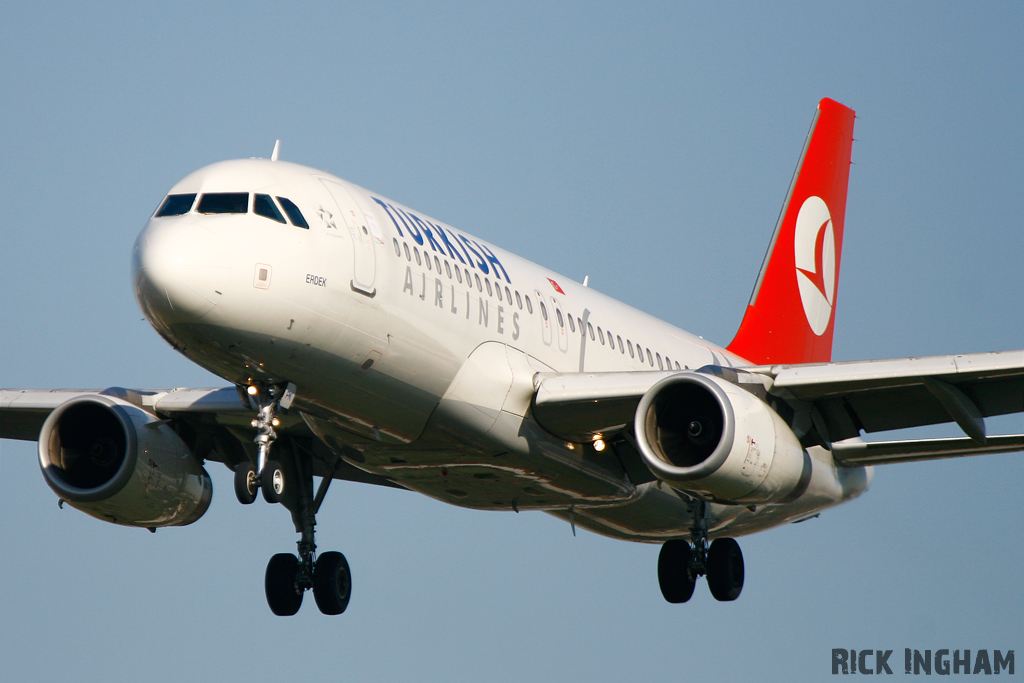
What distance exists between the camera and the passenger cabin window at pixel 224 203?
16781 mm

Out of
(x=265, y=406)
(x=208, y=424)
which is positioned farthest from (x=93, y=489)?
(x=265, y=406)

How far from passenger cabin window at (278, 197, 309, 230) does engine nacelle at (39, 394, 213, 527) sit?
21.6 ft

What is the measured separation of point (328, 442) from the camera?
1995 centimetres

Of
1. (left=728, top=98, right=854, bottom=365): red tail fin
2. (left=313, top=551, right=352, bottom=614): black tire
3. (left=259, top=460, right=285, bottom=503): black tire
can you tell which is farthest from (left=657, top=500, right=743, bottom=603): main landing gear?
(left=259, top=460, right=285, bottom=503): black tire

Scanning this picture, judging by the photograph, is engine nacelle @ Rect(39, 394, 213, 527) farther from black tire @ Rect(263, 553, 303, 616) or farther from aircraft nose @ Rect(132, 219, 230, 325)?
aircraft nose @ Rect(132, 219, 230, 325)

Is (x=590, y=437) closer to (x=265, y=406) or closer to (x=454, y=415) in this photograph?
(x=454, y=415)

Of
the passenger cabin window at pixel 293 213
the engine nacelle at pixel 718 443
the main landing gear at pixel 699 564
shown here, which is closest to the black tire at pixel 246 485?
the passenger cabin window at pixel 293 213

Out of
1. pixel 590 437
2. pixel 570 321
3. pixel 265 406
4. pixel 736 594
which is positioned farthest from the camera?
pixel 736 594

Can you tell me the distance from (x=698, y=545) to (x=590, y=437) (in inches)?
191

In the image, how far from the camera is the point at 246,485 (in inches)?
671

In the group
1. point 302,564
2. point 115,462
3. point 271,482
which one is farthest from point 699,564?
point 115,462

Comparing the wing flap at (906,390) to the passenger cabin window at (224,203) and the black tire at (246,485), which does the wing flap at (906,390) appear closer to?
the black tire at (246,485)

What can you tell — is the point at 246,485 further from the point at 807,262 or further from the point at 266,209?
the point at 807,262

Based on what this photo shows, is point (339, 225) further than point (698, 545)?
No
